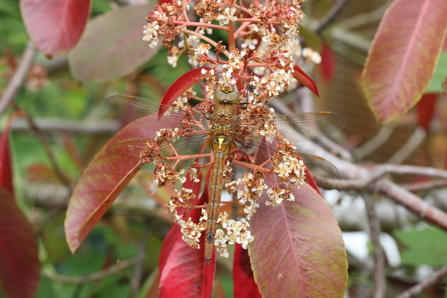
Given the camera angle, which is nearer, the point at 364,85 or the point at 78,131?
the point at 364,85

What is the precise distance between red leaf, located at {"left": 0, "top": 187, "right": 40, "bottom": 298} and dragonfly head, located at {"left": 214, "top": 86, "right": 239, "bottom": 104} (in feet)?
2.24


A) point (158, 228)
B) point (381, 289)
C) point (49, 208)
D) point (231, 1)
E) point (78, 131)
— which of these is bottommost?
point (49, 208)

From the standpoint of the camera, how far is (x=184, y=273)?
75 centimetres

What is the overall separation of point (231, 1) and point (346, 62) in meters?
5.16

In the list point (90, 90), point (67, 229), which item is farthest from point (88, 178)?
point (90, 90)

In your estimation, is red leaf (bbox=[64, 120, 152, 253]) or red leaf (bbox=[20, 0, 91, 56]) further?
red leaf (bbox=[20, 0, 91, 56])

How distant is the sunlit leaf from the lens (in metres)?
1.20

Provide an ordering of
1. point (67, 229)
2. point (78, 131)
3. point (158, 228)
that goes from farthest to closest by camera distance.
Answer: point (78, 131) → point (158, 228) → point (67, 229)

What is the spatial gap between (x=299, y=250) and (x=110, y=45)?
2.79ft

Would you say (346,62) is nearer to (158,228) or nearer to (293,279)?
(158,228)

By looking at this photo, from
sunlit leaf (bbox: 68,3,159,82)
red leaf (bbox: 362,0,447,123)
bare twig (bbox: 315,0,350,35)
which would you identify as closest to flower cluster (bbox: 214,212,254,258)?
red leaf (bbox: 362,0,447,123)

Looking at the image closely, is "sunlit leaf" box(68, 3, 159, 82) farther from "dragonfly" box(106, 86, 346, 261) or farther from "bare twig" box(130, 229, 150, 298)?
"bare twig" box(130, 229, 150, 298)

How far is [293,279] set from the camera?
67 cm

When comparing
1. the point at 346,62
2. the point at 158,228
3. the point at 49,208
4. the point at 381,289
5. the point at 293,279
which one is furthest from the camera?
the point at 346,62
